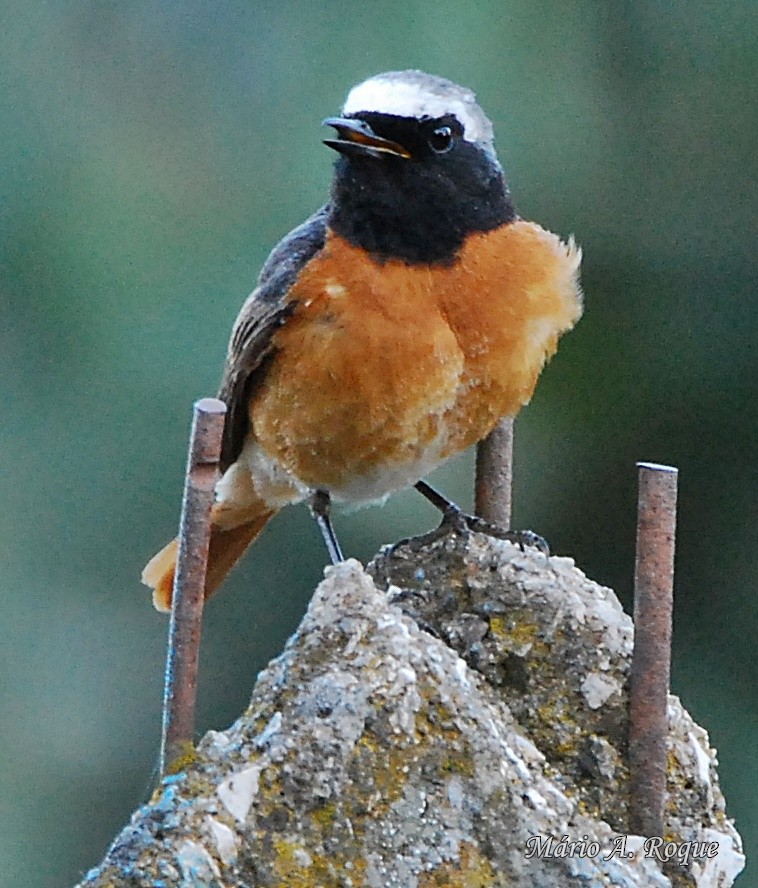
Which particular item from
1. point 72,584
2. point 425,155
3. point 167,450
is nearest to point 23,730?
point 72,584

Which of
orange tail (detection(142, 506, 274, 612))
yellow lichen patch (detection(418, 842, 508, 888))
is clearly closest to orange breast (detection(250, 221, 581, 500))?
orange tail (detection(142, 506, 274, 612))

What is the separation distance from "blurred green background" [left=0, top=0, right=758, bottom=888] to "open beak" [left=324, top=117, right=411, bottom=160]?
1.23 meters

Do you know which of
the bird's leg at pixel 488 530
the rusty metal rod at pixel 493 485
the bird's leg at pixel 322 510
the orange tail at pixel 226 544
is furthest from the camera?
the orange tail at pixel 226 544

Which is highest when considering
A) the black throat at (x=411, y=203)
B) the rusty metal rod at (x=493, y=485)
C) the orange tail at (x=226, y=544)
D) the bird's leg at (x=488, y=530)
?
the black throat at (x=411, y=203)

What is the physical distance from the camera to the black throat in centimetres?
330

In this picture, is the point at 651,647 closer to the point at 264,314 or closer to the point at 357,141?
the point at 357,141

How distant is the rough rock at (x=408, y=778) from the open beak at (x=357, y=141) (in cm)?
115

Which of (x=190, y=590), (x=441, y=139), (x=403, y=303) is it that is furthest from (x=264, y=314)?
(x=190, y=590)

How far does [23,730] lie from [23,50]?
1978 mm

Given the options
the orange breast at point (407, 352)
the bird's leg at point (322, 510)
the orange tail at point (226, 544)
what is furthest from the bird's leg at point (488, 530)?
the orange tail at point (226, 544)

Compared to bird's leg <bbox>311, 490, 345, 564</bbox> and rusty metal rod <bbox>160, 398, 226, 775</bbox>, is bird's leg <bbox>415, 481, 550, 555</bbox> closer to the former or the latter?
bird's leg <bbox>311, 490, 345, 564</bbox>

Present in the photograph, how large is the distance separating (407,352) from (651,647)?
1.11 meters

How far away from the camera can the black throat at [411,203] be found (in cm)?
330

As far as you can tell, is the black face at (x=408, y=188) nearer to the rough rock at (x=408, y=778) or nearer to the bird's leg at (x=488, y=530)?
the bird's leg at (x=488, y=530)
